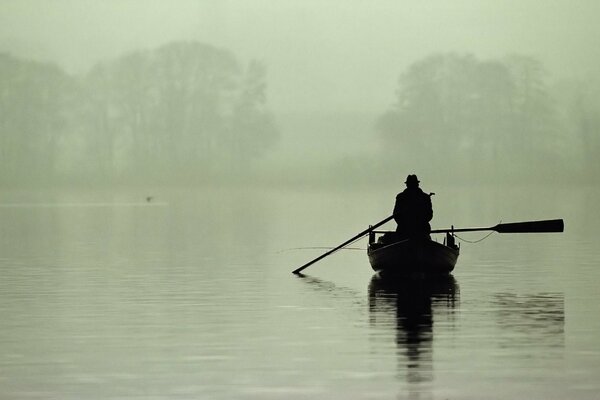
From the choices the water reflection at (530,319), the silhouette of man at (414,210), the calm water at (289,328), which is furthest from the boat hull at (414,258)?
the water reflection at (530,319)

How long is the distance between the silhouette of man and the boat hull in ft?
0.93

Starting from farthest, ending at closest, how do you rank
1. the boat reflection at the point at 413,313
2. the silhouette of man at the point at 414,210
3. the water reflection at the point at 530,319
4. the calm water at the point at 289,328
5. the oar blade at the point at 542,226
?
1. the oar blade at the point at 542,226
2. the silhouette of man at the point at 414,210
3. the water reflection at the point at 530,319
4. the boat reflection at the point at 413,313
5. the calm water at the point at 289,328

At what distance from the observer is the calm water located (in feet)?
60.9

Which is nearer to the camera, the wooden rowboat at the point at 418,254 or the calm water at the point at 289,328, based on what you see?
the calm water at the point at 289,328

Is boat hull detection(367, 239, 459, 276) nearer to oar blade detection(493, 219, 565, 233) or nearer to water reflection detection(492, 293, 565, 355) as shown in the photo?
oar blade detection(493, 219, 565, 233)

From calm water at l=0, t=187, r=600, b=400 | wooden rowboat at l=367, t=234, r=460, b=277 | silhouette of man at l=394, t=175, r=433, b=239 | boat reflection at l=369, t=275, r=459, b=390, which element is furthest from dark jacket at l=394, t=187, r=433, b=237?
calm water at l=0, t=187, r=600, b=400

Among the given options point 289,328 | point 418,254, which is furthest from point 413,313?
point 418,254

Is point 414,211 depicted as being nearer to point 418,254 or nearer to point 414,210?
point 414,210

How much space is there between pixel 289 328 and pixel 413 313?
3112 millimetres

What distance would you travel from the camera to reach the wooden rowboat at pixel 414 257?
35500mm

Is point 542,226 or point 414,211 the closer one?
point 414,211

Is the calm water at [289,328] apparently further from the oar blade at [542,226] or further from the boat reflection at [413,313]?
the oar blade at [542,226]

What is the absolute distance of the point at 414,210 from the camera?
3547 cm

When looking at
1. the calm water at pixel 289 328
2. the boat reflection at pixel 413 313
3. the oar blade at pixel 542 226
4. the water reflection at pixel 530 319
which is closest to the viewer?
the calm water at pixel 289 328
